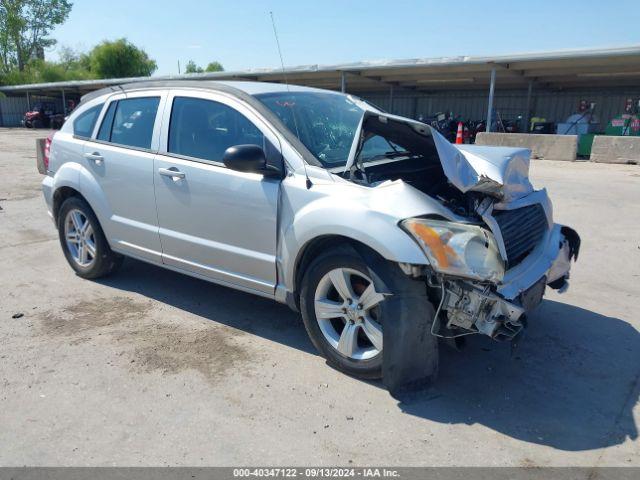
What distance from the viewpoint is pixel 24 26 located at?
6600 cm

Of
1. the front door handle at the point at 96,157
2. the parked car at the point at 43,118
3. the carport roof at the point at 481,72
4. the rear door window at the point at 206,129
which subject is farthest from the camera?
the parked car at the point at 43,118

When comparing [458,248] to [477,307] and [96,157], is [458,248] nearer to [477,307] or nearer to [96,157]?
[477,307]

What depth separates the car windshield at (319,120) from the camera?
145 inches

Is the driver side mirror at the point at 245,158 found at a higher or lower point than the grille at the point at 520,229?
higher

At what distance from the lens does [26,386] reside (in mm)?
3336

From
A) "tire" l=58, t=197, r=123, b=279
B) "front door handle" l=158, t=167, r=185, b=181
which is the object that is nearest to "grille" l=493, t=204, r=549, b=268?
"front door handle" l=158, t=167, r=185, b=181

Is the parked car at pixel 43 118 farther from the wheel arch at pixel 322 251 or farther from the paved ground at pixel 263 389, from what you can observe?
the wheel arch at pixel 322 251

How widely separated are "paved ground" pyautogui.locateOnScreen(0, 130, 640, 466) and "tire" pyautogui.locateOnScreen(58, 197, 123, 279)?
0.65 ft

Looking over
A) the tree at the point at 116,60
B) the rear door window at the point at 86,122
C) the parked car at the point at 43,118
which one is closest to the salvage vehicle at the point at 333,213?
the rear door window at the point at 86,122

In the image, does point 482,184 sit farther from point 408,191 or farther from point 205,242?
point 205,242

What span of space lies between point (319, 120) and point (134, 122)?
1799 millimetres

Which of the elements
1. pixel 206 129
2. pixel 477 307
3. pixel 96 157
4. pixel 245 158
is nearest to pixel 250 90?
pixel 206 129

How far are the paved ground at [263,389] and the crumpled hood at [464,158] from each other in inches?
50.0

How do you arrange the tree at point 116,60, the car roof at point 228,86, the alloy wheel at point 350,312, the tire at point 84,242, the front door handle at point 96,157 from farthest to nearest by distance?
the tree at point 116,60
the tire at point 84,242
the front door handle at point 96,157
the car roof at point 228,86
the alloy wheel at point 350,312
